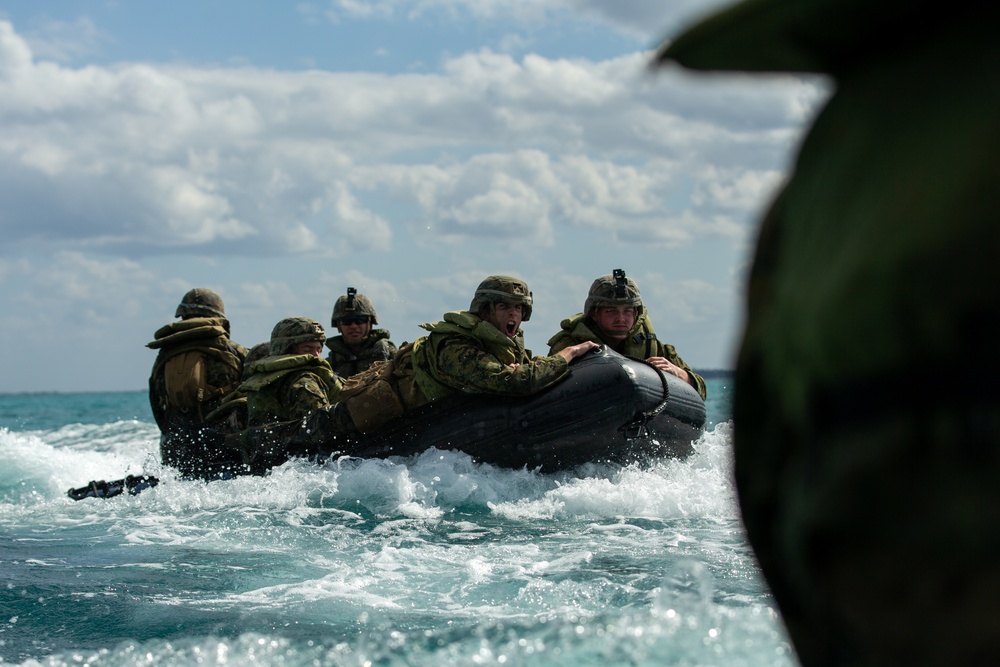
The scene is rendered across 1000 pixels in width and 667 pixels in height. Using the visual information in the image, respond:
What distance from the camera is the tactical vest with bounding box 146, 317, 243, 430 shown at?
11031 millimetres

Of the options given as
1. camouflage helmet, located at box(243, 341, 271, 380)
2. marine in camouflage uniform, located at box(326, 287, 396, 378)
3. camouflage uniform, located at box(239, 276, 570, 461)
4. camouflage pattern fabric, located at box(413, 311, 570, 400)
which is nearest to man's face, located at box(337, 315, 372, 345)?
marine in camouflage uniform, located at box(326, 287, 396, 378)

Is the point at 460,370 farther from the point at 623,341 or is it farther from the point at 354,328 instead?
the point at 354,328

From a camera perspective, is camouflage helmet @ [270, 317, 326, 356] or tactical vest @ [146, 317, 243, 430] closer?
camouflage helmet @ [270, 317, 326, 356]

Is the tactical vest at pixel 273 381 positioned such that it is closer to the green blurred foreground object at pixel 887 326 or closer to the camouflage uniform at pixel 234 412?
the camouflage uniform at pixel 234 412

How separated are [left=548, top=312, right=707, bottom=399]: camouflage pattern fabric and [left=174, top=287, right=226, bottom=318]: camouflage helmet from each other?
3690mm

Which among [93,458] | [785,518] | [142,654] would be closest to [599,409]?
[142,654]

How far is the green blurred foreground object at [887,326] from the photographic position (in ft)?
2.76

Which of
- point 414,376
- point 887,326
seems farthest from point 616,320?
point 887,326

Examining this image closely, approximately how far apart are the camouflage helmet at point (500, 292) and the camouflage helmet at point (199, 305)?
354cm

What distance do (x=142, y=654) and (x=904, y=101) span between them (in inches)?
150

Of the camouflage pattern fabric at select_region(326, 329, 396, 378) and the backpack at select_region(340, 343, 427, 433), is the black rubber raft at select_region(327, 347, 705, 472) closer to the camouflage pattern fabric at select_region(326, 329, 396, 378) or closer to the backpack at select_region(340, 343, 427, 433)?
the backpack at select_region(340, 343, 427, 433)

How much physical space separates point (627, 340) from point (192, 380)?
443cm

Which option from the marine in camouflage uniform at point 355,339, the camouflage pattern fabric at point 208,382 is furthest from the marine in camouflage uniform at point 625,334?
the camouflage pattern fabric at point 208,382

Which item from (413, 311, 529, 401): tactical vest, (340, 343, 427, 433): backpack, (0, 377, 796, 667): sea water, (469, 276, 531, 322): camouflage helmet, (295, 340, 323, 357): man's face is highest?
(469, 276, 531, 322): camouflage helmet
